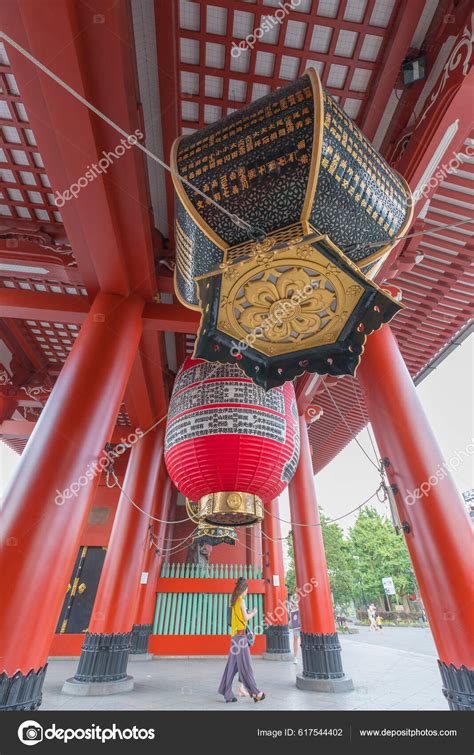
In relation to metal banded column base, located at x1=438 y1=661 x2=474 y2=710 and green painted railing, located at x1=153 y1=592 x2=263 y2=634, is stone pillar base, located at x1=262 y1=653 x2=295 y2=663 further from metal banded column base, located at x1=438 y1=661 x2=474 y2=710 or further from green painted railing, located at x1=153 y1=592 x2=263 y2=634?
metal banded column base, located at x1=438 y1=661 x2=474 y2=710

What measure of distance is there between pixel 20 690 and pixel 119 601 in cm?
302

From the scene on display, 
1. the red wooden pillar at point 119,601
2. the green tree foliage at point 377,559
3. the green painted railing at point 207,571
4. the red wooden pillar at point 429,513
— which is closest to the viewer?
the red wooden pillar at point 429,513

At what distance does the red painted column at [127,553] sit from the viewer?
4711 millimetres

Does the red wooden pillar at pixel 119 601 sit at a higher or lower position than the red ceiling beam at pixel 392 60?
lower

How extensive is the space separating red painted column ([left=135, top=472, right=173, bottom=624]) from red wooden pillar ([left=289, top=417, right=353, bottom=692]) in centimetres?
346

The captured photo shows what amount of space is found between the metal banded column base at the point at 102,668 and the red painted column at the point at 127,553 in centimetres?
10

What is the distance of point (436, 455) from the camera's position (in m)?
2.84

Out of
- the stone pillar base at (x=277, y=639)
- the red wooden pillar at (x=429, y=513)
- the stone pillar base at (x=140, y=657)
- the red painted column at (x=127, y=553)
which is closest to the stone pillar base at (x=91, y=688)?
the red painted column at (x=127, y=553)

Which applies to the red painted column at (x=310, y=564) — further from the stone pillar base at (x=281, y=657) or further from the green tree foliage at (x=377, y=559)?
the green tree foliage at (x=377, y=559)

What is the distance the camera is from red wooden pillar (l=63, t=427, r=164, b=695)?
14.2 ft

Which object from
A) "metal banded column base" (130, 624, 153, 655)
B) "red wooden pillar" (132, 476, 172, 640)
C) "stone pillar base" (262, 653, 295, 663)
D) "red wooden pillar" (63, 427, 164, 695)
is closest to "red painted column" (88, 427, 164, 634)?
"red wooden pillar" (63, 427, 164, 695)

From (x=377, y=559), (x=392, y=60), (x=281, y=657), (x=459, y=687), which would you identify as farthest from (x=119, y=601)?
(x=377, y=559)

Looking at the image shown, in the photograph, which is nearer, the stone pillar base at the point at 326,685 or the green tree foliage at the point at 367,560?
the stone pillar base at the point at 326,685
